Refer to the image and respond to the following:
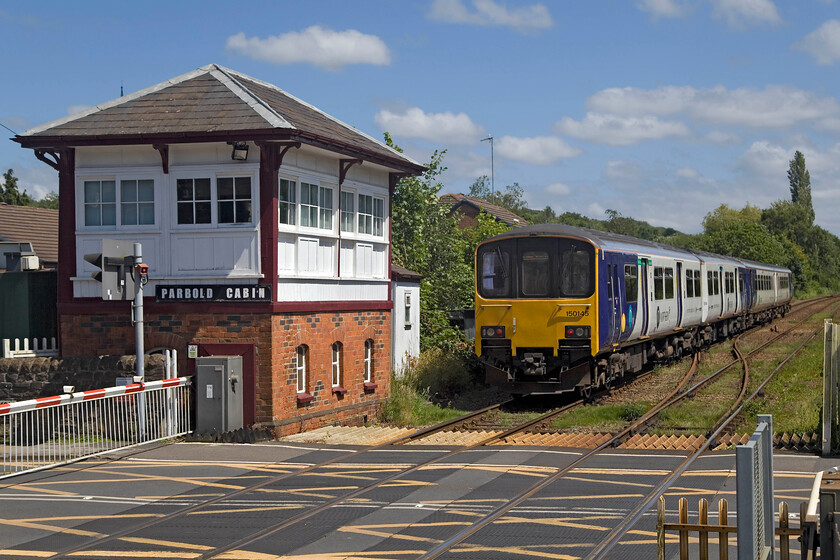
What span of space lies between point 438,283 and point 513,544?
69.7ft

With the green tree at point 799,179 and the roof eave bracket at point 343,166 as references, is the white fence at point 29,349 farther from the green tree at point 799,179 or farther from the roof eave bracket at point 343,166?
the green tree at point 799,179

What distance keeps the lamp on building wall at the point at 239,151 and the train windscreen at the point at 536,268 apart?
6.23m

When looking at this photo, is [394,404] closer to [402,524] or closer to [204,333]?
[204,333]

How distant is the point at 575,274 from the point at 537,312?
1.02 meters

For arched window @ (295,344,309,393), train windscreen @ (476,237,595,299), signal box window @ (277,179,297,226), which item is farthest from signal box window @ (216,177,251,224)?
train windscreen @ (476,237,595,299)

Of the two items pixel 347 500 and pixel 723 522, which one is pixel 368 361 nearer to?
pixel 347 500

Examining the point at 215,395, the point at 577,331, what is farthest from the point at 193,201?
the point at 577,331

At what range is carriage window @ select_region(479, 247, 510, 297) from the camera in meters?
19.7

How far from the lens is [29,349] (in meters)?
16.7

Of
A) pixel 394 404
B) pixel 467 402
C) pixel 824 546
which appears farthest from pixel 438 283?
pixel 824 546

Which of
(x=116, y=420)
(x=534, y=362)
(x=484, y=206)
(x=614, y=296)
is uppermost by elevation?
(x=484, y=206)

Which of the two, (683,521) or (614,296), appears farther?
(614,296)

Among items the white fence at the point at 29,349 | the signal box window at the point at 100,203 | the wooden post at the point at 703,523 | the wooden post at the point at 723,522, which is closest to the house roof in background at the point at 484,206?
the white fence at the point at 29,349

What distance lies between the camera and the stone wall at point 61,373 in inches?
595
